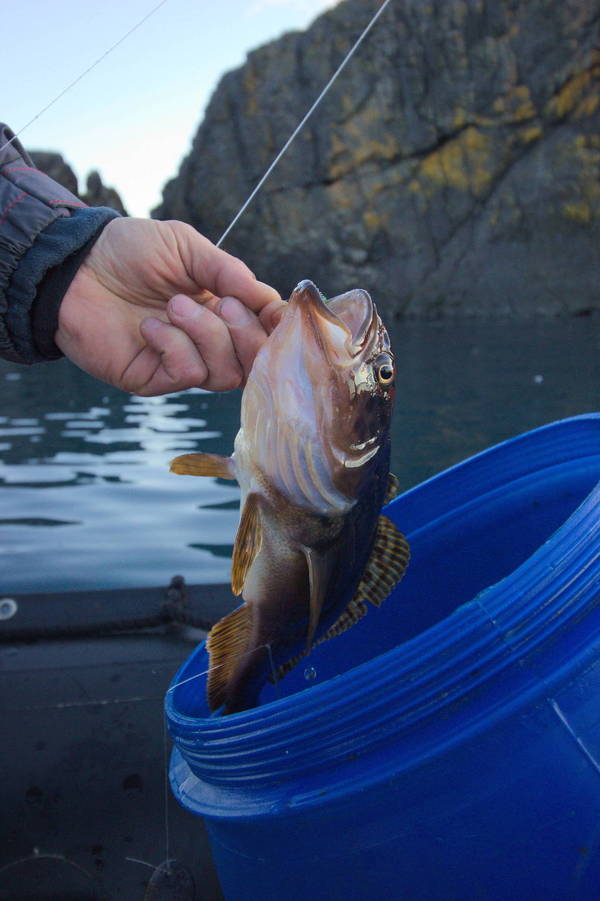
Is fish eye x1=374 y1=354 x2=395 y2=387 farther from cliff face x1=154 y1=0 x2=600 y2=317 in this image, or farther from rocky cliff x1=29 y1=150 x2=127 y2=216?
rocky cliff x1=29 y1=150 x2=127 y2=216

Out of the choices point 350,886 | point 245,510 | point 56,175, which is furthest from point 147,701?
point 56,175

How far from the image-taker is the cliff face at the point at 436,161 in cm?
2550

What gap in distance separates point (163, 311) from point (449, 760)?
5.30 feet

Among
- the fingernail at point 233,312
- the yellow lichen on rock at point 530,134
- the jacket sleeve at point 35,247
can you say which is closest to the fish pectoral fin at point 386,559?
the fingernail at point 233,312

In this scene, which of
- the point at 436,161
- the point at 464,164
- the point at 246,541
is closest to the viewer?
the point at 246,541

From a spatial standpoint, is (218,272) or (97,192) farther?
(97,192)

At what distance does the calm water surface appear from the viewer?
4500 millimetres

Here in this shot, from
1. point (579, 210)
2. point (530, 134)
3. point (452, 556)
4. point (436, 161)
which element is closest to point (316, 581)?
point (452, 556)

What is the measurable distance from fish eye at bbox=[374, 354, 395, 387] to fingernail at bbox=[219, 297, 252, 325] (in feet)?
1.69

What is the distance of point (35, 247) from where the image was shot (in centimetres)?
211

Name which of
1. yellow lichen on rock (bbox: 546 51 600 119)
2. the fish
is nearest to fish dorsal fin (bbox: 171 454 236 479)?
the fish

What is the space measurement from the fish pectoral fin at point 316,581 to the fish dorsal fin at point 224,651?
16 cm

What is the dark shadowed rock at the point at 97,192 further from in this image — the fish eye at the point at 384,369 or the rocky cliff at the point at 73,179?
the fish eye at the point at 384,369

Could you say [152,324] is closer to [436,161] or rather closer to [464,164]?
[464,164]
